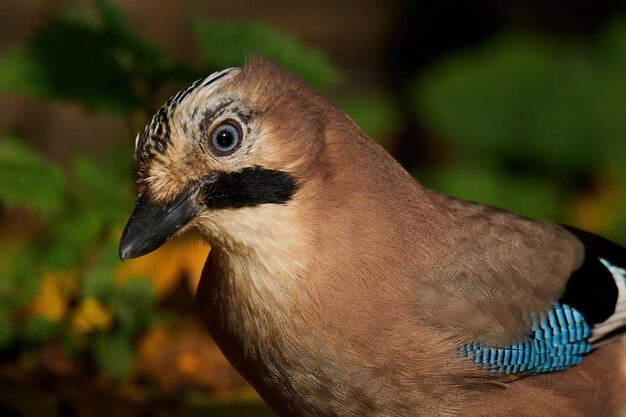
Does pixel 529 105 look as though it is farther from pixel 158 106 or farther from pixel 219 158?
pixel 219 158

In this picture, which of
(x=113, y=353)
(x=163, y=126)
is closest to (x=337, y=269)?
(x=163, y=126)

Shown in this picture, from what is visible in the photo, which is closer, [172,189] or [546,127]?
[172,189]

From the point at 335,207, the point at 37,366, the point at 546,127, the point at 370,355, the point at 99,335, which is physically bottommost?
the point at 37,366

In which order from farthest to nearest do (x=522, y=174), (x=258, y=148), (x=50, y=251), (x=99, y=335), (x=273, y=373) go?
(x=522, y=174) → (x=50, y=251) → (x=99, y=335) → (x=273, y=373) → (x=258, y=148)

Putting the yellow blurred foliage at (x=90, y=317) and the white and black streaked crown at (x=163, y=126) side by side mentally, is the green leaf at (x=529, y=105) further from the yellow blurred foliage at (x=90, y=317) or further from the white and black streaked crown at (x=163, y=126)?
the white and black streaked crown at (x=163, y=126)

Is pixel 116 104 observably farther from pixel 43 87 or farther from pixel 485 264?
pixel 485 264

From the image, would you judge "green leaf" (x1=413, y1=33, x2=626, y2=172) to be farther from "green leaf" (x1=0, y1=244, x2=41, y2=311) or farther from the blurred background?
"green leaf" (x1=0, y1=244, x2=41, y2=311)

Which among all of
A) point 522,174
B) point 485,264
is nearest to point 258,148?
point 485,264
